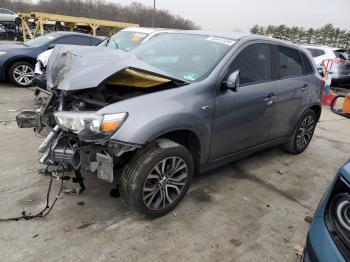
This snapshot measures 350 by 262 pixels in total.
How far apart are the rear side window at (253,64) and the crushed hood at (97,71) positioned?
2.77 ft

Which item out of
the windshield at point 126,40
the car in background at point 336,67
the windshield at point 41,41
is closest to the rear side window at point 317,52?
the car in background at point 336,67

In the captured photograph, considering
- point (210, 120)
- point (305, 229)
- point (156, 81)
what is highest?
point (156, 81)

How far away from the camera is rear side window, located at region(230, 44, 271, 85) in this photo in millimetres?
3564

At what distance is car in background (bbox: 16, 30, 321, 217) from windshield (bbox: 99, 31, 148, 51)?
3.61 meters

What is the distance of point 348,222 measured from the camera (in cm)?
163

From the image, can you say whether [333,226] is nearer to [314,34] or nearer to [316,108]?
[316,108]

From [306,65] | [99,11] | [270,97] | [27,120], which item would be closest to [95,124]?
[27,120]

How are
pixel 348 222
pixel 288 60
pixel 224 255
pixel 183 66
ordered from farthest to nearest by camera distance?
pixel 288 60
pixel 183 66
pixel 224 255
pixel 348 222

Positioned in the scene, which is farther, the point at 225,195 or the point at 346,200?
the point at 225,195

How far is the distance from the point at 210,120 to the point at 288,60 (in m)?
1.84

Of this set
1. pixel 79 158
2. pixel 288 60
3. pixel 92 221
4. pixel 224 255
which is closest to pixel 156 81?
pixel 79 158

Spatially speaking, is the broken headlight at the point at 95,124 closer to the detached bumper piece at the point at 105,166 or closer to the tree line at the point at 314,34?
the detached bumper piece at the point at 105,166

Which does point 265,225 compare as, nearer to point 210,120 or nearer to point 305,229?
point 305,229

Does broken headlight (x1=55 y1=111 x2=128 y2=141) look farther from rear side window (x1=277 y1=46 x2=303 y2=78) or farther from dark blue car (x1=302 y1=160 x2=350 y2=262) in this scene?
rear side window (x1=277 y1=46 x2=303 y2=78)
